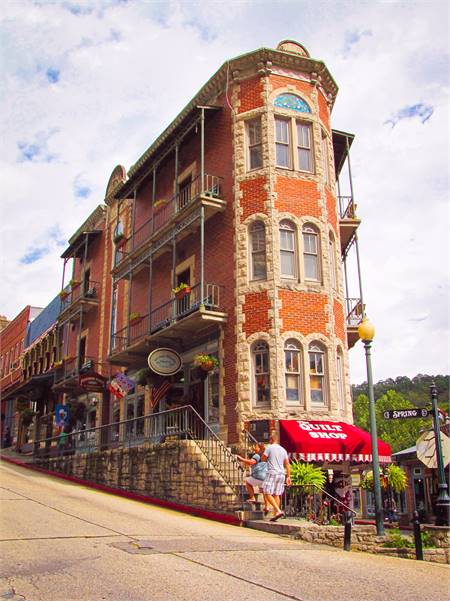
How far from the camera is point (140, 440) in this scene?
2012 cm

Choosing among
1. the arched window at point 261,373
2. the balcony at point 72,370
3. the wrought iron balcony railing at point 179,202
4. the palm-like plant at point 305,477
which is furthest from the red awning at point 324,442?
the balcony at point 72,370

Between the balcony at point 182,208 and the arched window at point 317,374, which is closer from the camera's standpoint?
the arched window at point 317,374

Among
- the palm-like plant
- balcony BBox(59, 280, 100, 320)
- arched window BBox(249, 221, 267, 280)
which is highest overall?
balcony BBox(59, 280, 100, 320)

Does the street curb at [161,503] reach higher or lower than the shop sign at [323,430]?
lower

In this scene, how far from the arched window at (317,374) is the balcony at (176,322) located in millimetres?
2853

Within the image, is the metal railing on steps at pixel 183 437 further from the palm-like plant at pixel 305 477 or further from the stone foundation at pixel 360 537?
the stone foundation at pixel 360 537

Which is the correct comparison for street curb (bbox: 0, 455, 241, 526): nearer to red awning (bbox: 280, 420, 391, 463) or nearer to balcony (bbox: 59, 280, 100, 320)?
red awning (bbox: 280, 420, 391, 463)

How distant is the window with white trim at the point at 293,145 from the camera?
65.5ft

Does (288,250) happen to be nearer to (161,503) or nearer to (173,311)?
(173,311)

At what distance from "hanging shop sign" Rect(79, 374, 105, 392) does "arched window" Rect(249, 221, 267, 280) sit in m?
10.0

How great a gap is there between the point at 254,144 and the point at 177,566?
15.1 m

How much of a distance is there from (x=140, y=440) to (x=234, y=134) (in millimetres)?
10439

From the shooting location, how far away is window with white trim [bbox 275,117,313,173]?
65.5 feet

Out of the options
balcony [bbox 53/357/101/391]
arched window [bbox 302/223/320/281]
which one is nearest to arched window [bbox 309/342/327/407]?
arched window [bbox 302/223/320/281]
